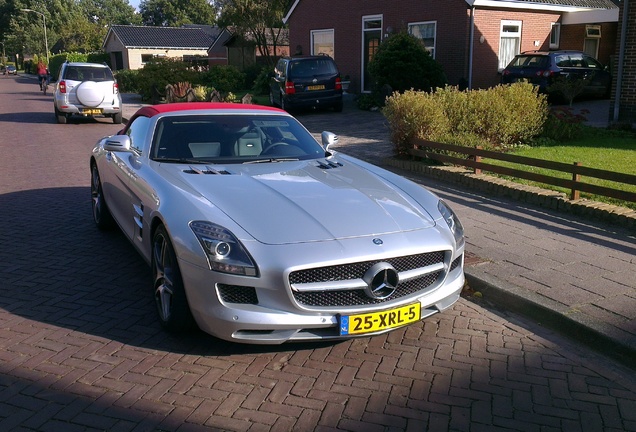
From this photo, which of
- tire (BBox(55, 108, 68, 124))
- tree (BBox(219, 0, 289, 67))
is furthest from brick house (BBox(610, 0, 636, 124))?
tree (BBox(219, 0, 289, 67))

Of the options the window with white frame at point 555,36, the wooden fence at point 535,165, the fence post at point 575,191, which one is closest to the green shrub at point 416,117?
the wooden fence at point 535,165

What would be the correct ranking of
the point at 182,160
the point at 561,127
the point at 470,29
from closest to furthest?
the point at 182,160
the point at 561,127
the point at 470,29

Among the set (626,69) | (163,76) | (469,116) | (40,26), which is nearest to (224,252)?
(469,116)

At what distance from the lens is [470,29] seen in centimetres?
2103

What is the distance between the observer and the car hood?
400 centimetres

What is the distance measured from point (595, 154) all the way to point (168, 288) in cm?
882

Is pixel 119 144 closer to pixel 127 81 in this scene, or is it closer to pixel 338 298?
pixel 338 298

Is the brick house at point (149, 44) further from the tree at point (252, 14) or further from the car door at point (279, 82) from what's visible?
the car door at point (279, 82)

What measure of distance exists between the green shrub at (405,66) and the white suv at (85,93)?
27.7 feet

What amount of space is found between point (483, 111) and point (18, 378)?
939 cm

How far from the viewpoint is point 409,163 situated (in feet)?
34.5

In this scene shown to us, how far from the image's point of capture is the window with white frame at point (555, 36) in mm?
23836

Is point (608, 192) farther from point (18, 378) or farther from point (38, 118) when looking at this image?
point (38, 118)

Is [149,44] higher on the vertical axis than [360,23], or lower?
higher
